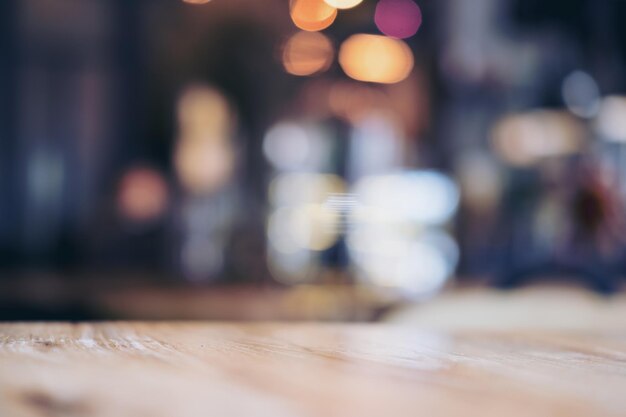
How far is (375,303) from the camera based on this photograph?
3.12 meters

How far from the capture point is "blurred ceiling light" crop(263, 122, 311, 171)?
467 cm

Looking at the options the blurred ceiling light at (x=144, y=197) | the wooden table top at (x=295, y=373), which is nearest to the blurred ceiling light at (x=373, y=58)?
the blurred ceiling light at (x=144, y=197)

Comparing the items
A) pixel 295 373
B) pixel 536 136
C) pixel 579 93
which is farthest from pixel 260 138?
pixel 295 373

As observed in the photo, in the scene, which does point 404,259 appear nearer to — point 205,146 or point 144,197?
point 205,146

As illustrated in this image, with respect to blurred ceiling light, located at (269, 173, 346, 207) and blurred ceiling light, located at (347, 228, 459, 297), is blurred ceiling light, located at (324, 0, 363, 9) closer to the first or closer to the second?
blurred ceiling light, located at (347, 228, 459, 297)

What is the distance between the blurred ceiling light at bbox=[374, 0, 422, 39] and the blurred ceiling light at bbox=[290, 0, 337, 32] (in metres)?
0.64

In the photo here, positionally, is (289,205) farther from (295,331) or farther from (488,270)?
(295,331)

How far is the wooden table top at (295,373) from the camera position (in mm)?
236

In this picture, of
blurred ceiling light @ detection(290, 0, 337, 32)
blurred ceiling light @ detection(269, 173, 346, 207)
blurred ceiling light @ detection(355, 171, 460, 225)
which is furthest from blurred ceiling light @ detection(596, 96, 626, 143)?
blurred ceiling light @ detection(290, 0, 337, 32)

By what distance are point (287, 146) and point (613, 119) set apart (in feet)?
6.40

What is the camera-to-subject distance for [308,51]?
148 inches

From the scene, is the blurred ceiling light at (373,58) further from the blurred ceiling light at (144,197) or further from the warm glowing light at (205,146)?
the blurred ceiling light at (144,197)

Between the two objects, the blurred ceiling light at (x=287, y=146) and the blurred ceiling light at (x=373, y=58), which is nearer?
Result: the blurred ceiling light at (x=373, y=58)

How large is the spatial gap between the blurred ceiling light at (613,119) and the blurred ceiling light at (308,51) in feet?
5.37
